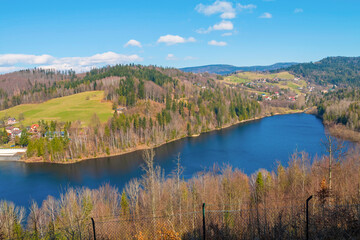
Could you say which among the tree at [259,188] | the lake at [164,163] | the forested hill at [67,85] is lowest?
the lake at [164,163]

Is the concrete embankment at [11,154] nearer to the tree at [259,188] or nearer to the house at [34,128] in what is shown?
the house at [34,128]

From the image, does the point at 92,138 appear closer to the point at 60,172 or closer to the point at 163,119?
the point at 60,172

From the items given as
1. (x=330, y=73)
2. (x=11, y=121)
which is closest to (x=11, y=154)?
(x=11, y=121)

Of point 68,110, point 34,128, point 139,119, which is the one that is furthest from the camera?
point 68,110

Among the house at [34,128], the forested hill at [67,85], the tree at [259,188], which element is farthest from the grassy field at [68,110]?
the tree at [259,188]

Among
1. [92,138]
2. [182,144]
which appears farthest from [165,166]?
[92,138]

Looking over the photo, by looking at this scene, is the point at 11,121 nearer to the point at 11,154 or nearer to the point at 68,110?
the point at 68,110

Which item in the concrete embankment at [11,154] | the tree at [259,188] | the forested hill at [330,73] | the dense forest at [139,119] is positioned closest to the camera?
the tree at [259,188]
